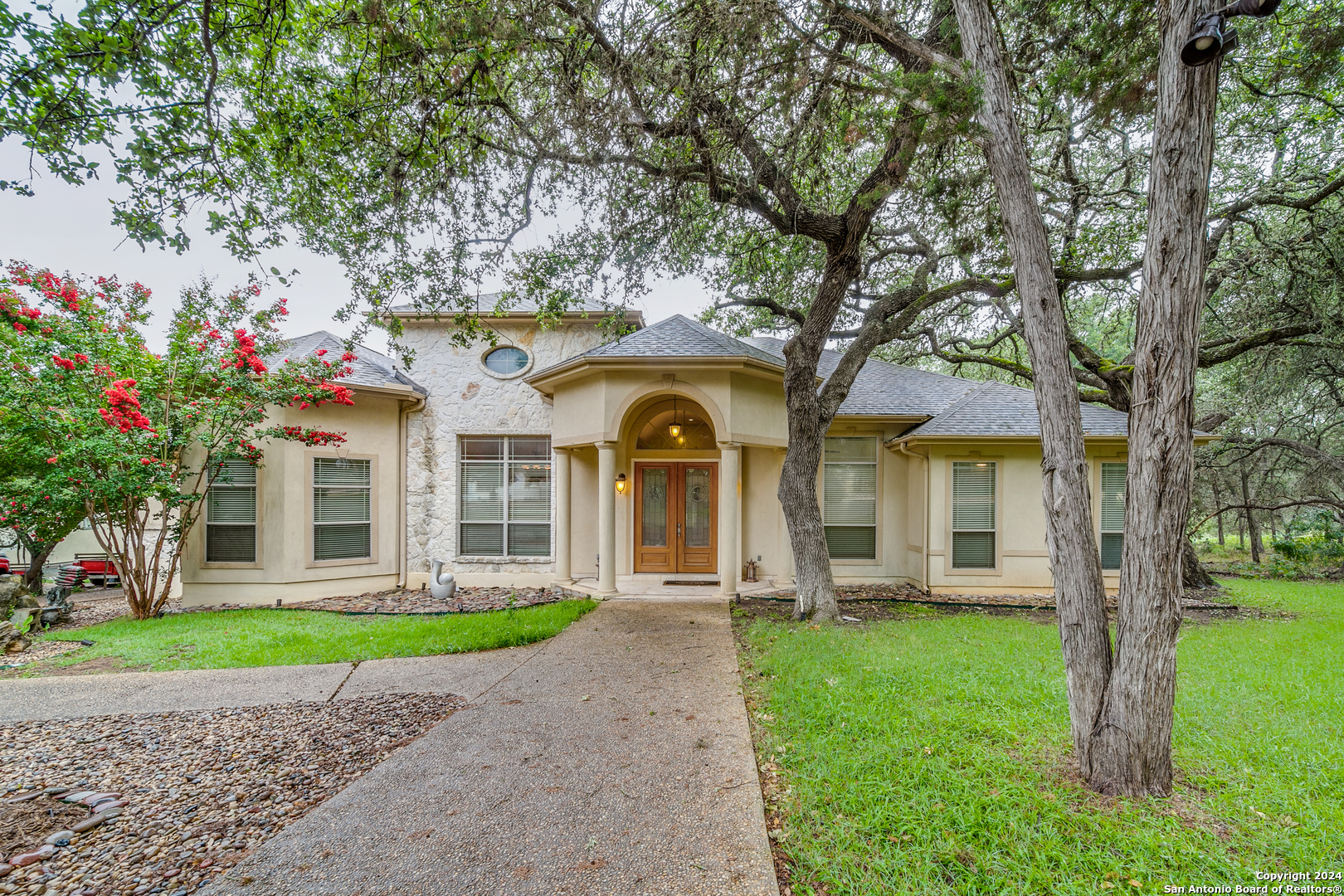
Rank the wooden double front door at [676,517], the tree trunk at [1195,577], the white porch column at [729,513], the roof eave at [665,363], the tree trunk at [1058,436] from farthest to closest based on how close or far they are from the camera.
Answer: the wooden double front door at [676,517]
the tree trunk at [1195,577]
the white porch column at [729,513]
the roof eave at [665,363]
the tree trunk at [1058,436]

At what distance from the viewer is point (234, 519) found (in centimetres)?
874

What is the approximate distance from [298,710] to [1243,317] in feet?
52.9

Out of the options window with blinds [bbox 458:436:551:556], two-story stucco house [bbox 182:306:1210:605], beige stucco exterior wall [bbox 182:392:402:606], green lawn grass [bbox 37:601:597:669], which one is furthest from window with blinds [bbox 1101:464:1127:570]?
beige stucco exterior wall [bbox 182:392:402:606]

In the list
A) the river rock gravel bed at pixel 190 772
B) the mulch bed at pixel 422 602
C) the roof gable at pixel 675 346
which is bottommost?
the mulch bed at pixel 422 602

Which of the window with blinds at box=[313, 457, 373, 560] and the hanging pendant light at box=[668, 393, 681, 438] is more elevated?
the hanging pendant light at box=[668, 393, 681, 438]

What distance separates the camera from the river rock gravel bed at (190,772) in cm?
241

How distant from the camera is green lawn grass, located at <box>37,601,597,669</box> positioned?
225 inches

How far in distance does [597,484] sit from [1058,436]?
8126 mm

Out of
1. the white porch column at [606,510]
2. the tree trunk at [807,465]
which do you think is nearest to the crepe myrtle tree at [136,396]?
the white porch column at [606,510]

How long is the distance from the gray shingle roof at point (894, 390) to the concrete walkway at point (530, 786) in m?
6.62

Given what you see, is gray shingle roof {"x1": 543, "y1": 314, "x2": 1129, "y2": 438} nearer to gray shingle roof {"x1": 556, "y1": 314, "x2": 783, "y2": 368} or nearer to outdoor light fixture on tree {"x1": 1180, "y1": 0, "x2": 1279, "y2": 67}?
gray shingle roof {"x1": 556, "y1": 314, "x2": 783, "y2": 368}

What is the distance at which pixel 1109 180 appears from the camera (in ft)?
32.3

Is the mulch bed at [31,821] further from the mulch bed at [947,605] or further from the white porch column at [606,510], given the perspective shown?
the mulch bed at [947,605]

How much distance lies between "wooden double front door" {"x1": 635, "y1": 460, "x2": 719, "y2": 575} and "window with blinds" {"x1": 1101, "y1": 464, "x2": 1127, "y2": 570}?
7140 millimetres
